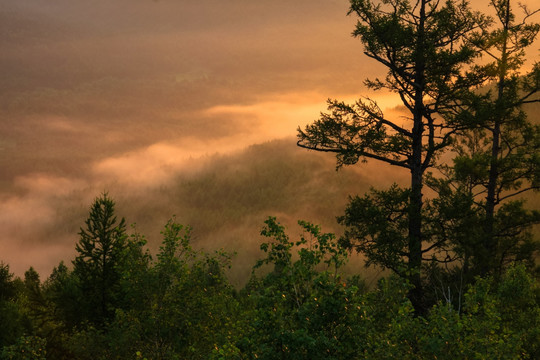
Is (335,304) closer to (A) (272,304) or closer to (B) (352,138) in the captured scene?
(A) (272,304)

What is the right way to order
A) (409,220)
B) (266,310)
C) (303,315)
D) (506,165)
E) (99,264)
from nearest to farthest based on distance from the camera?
1. (303,315)
2. (266,310)
3. (409,220)
4. (506,165)
5. (99,264)

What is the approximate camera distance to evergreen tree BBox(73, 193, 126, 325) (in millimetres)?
30844

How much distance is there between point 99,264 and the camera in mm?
31922

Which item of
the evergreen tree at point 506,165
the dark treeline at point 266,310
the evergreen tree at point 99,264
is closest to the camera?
the dark treeline at point 266,310

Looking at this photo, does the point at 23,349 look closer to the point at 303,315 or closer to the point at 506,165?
the point at 303,315

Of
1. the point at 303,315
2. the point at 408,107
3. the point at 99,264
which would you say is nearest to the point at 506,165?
the point at 408,107

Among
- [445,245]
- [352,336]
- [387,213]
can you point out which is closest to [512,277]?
[445,245]

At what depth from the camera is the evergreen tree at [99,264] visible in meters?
30.8

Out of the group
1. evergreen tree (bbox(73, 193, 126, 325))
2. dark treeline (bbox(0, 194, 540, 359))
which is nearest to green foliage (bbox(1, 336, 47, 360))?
dark treeline (bbox(0, 194, 540, 359))

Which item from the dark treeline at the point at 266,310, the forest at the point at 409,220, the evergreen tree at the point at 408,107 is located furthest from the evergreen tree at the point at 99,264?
the evergreen tree at the point at 408,107

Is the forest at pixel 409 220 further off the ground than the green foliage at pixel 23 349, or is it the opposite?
the forest at pixel 409 220

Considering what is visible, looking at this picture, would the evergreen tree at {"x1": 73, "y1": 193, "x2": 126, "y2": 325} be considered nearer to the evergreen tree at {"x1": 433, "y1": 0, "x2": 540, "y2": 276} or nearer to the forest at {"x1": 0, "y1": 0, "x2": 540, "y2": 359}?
the forest at {"x1": 0, "y1": 0, "x2": 540, "y2": 359}

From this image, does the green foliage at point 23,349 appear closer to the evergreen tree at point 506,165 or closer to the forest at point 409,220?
the forest at point 409,220

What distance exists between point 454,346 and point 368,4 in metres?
14.8
